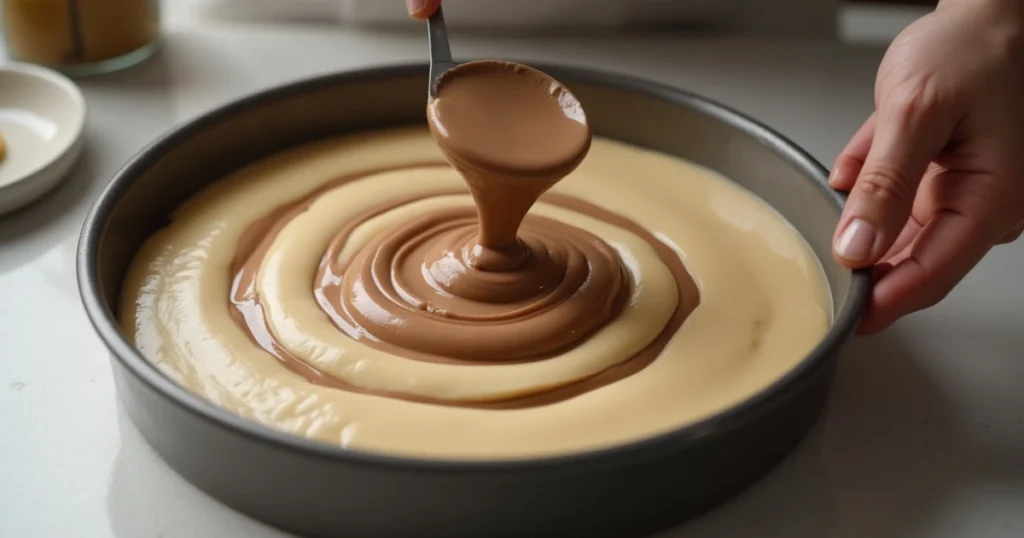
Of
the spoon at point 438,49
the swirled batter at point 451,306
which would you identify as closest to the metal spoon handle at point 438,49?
the spoon at point 438,49

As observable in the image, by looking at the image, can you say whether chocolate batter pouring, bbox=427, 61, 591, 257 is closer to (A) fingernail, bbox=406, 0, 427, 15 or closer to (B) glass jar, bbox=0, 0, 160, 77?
(A) fingernail, bbox=406, 0, 427, 15

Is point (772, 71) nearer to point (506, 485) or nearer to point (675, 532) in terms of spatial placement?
point (675, 532)

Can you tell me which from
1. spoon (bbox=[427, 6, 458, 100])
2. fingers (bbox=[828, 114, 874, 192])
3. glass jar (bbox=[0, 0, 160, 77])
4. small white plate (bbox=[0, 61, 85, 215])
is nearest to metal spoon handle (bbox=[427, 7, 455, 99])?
spoon (bbox=[427, 6, 458, 100])

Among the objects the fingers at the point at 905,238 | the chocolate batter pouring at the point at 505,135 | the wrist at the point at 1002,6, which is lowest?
the fingers at the point at 905,238

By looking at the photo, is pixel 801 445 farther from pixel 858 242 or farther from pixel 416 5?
pixel 416 5

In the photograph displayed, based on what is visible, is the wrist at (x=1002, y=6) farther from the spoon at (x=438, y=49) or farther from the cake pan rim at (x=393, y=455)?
the spoon at (x=438, y=49)

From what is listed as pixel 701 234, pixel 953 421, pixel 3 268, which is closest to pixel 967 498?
pixel 953 421

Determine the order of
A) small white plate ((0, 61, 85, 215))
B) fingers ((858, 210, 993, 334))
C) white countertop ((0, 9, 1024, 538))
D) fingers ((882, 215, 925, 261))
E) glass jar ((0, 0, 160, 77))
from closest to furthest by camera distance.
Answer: white countertop ((0, 9, 1024, 538)), fingers ((858, 210, 993, 334)), fingers ((882, 215, 925, 261)), small white plate ((0, 61, 85, 215)), glass jar ((0, 0, 160, 77))
